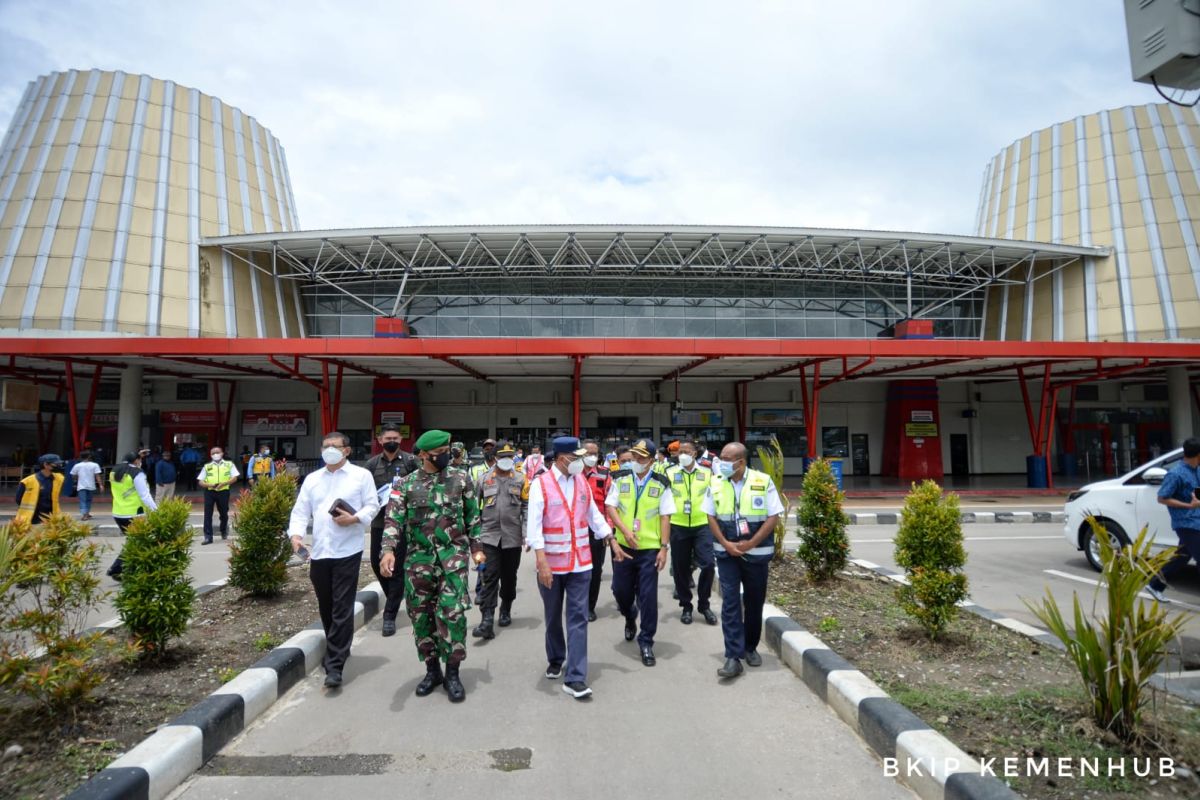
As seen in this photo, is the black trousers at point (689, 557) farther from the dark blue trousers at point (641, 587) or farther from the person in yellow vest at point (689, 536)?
the dark blue trousers at point (641, 587)

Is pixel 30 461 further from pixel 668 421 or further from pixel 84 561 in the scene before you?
pixel 84 561

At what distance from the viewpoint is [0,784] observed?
2.95m

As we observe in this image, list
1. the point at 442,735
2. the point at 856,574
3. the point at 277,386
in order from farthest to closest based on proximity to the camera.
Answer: the point at 277,386, the point at 856,574, the point at 442,735

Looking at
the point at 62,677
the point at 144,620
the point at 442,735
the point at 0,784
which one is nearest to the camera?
the point at 0,784

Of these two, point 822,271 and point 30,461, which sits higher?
point 822,271

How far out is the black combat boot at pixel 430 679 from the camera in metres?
4.34

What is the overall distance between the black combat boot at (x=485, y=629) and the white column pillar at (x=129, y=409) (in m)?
19.1

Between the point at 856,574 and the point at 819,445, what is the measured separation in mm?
17986

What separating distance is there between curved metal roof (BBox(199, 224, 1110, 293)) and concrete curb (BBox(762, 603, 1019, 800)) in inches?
715

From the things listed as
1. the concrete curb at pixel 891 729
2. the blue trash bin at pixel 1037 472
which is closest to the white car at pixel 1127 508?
the concrete curb at pixel 891 729

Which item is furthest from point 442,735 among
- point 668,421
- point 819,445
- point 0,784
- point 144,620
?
point 819,445

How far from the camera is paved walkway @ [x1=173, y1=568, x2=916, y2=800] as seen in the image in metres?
3.15

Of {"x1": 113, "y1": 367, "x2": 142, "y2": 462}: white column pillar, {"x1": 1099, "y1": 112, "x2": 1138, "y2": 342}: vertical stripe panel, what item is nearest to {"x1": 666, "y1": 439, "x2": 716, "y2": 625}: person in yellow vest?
{"x1": 113, "y1": 367, "x2": 142, "y2": 462}: white column pillar

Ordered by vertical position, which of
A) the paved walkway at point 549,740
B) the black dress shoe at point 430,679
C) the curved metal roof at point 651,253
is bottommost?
the paved walkway at point 549,740
